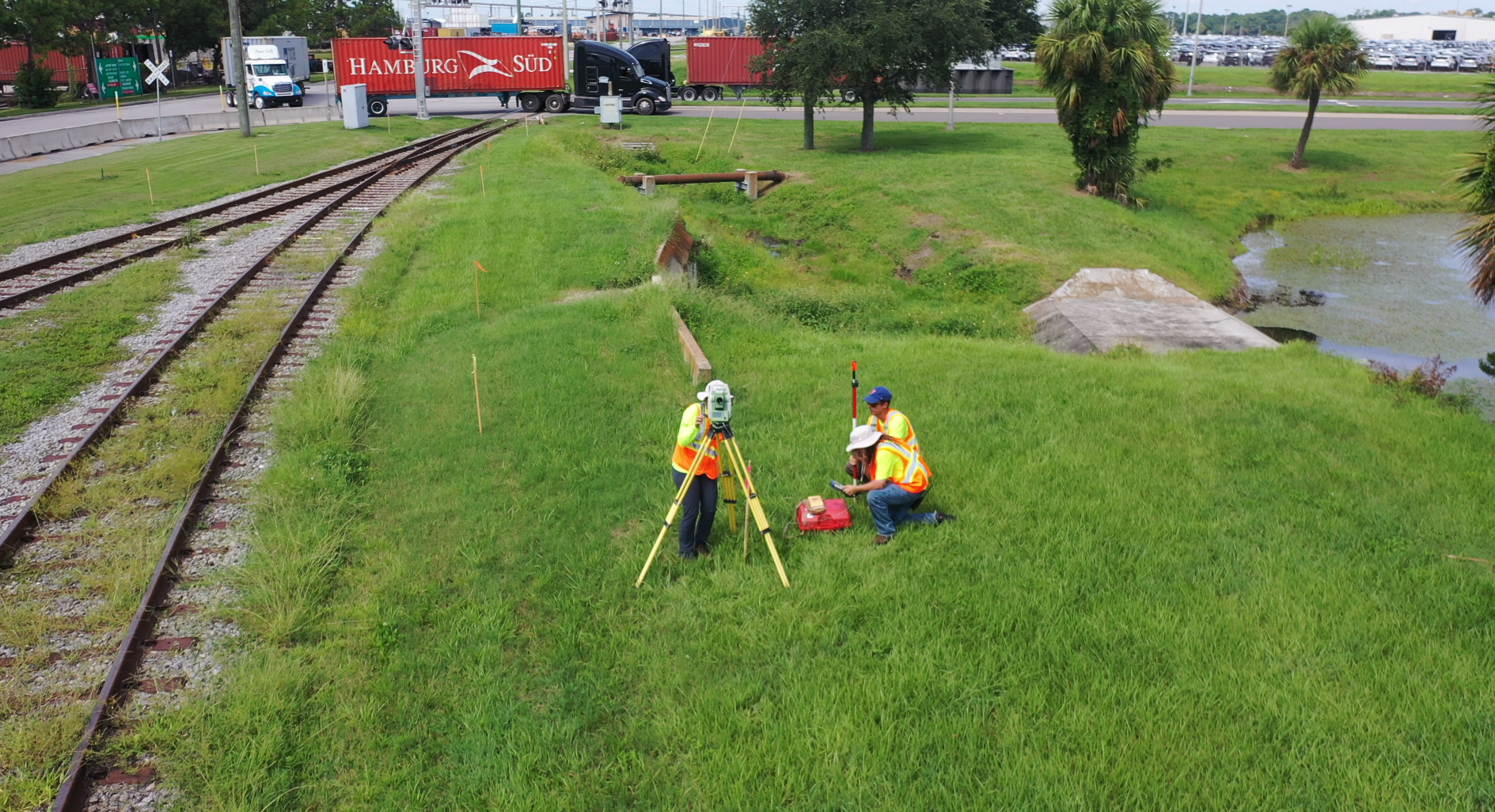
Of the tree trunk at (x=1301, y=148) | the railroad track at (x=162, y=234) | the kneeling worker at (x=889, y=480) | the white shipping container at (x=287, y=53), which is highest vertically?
the white shipping container at (x=287, y=53)

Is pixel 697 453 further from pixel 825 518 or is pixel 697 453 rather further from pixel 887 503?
pixel 887 503

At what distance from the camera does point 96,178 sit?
28.5 meters

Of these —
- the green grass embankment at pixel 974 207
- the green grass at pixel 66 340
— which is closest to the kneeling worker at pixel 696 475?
the green grass at pixel 66 340

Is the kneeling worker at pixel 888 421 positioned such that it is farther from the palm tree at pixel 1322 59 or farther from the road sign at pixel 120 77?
the road sign at pixel 120 77

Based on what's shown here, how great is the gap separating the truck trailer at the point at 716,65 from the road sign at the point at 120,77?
109ft

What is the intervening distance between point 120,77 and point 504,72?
1081 inches

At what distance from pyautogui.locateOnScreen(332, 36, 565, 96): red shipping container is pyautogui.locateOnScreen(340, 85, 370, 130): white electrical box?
665 cm

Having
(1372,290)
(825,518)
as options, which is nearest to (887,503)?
(825,518)

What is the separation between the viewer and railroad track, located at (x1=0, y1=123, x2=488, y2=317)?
16.3m

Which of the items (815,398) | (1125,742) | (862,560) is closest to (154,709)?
(862,560)

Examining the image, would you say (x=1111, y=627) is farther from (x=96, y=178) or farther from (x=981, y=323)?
(x=96, y=178)

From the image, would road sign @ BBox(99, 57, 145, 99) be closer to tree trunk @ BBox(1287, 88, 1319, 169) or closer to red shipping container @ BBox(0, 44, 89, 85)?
red shipping container @ BBox(0, 44, 89, 85)

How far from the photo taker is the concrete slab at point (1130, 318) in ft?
53.9

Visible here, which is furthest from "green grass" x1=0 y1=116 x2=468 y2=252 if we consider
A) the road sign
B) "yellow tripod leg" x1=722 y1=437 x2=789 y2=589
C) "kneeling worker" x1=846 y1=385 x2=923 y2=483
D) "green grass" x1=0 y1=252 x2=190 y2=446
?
the road sign
